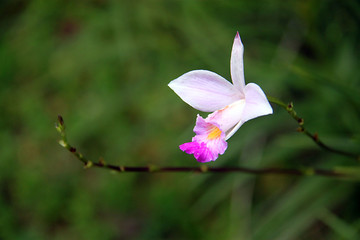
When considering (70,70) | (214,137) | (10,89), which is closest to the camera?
(214,137)

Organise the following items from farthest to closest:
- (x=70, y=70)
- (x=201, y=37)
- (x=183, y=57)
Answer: (x=70, y=70) → (x=183, y=57) → (x=201, y=37)

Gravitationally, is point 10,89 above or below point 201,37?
below

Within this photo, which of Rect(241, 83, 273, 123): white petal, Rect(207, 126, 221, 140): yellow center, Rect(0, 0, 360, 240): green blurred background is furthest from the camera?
Rect(0, 0, 360, 240): green blurred background

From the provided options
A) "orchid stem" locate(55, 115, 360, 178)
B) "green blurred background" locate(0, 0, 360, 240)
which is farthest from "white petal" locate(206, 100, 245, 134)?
"green blurred background" locate(0, 0, 360, 240)

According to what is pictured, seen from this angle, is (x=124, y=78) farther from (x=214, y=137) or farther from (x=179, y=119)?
(x=214, y=137)

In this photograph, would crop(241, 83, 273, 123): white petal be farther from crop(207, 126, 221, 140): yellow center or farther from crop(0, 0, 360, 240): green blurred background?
crop(0, 0, 360, 240): green blurred background

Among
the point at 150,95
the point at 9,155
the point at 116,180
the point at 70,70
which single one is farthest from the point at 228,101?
the point at 9,155

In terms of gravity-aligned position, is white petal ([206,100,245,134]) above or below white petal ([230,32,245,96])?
below

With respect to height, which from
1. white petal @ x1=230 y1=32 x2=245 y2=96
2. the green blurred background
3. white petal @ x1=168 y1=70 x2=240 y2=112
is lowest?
the green blurred background
